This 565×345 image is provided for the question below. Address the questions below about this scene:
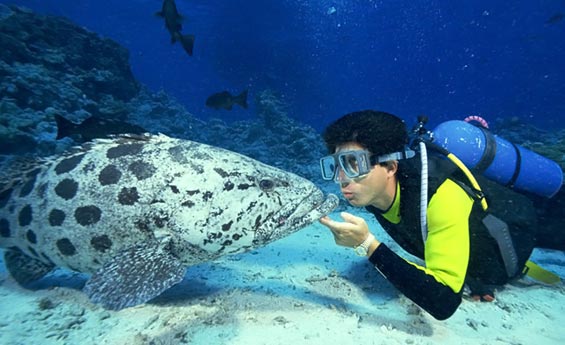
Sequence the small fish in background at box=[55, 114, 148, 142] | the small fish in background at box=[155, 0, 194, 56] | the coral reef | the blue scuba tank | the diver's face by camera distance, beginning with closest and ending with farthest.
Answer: the diver's face
the blue scuba tank
the small fish in background at box=[55, 114, 148, 142]
the coral reef
the small fish in background at box=[155, 0, 194, 56]

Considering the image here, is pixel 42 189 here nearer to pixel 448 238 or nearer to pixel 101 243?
pixel 101 243

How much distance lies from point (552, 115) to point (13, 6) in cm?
7160

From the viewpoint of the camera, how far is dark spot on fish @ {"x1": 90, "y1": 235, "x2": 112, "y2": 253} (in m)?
2.83

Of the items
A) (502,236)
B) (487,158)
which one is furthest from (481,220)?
(487,158)

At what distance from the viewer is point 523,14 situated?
124ft

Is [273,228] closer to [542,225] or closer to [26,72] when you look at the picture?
[542,225]

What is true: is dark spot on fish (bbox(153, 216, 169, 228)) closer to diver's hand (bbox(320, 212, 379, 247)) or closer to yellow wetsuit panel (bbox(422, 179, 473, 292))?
diver's hand (bbox(320, 212, 379, 247))

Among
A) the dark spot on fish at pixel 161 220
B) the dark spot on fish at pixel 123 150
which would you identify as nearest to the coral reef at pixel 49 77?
the dark spot on fish at pixel 123 150

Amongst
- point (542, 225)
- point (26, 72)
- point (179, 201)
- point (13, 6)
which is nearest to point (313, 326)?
point (179, 201)

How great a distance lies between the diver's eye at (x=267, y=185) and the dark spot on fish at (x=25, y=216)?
237 cm

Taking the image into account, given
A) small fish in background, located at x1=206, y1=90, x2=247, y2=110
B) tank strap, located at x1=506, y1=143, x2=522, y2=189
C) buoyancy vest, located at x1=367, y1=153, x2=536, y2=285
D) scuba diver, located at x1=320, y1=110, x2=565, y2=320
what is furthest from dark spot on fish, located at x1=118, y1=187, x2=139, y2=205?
small fish in background, located at x1=206, y1=90, x2=247, y2=110

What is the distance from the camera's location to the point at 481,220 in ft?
9.50

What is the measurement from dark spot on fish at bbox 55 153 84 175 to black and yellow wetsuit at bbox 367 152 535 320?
9.71ft

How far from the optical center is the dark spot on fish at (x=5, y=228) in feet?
10.8
